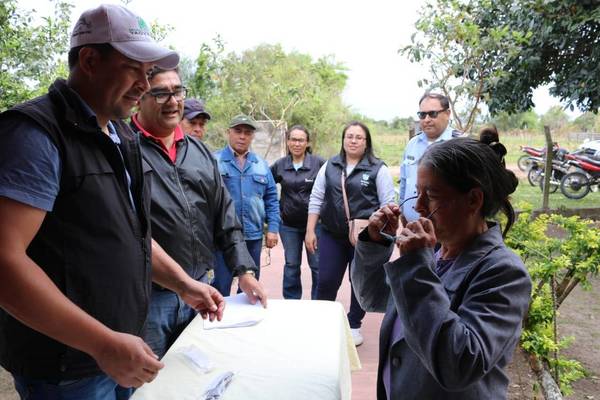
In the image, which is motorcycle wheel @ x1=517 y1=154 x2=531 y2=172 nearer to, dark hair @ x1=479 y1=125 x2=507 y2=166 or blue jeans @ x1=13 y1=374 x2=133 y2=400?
dark hair @ x1=479 y1=125 x2=507 y2=166

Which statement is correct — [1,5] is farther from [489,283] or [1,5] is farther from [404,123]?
[404,123]

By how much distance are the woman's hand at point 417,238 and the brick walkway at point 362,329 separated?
6.81 ft

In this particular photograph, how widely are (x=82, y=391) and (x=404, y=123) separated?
24162 millimetres

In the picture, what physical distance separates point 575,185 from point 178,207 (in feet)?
35.2

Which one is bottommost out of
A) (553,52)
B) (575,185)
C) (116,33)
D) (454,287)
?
(575,185)

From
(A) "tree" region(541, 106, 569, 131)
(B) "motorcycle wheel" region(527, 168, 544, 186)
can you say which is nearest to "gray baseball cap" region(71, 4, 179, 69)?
(B) "motorcycle wheel" region(527, 168, 544, 186)

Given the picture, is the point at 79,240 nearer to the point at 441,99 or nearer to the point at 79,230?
the point at 79,230

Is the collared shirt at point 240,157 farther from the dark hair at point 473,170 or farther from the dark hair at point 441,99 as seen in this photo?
the dark hair at point 473,170

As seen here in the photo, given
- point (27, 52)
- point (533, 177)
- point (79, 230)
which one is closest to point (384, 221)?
point (79, 230)

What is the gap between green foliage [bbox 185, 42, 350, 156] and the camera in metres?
8.12

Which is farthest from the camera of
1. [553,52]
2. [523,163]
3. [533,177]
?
[523,163]

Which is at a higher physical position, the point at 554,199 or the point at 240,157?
the point at 240,157

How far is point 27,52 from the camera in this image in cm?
526

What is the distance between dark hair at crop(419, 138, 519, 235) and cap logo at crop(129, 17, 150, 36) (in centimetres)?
90
